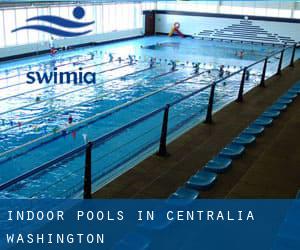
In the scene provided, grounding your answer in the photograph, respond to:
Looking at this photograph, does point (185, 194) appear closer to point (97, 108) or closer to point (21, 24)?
point (97, 108)

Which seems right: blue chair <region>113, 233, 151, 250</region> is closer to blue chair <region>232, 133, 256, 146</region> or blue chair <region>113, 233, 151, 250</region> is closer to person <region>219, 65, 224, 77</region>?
blue chair <region>232, 133, 256, 146</region>

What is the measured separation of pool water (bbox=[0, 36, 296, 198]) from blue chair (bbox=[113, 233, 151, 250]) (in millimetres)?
1939

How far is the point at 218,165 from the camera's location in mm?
4871

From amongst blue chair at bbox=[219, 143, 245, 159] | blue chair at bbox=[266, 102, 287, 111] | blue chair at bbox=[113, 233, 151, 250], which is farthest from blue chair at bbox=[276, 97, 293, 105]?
blue chair at bbox=[113, 233, 151, 250]

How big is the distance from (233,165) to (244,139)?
2.87 feet

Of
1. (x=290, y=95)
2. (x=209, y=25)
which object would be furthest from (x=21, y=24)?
(x=290, y=95)

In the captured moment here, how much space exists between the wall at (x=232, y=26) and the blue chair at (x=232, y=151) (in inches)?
751

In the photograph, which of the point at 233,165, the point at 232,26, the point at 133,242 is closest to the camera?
the point at 133,242

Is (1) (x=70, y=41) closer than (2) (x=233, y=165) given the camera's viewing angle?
No

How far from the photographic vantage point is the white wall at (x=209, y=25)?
23.0m

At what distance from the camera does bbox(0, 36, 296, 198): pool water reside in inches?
273

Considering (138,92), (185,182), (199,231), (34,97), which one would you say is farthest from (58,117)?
(199,231)

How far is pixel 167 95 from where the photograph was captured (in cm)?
1223

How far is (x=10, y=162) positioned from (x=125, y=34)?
55.3ft
